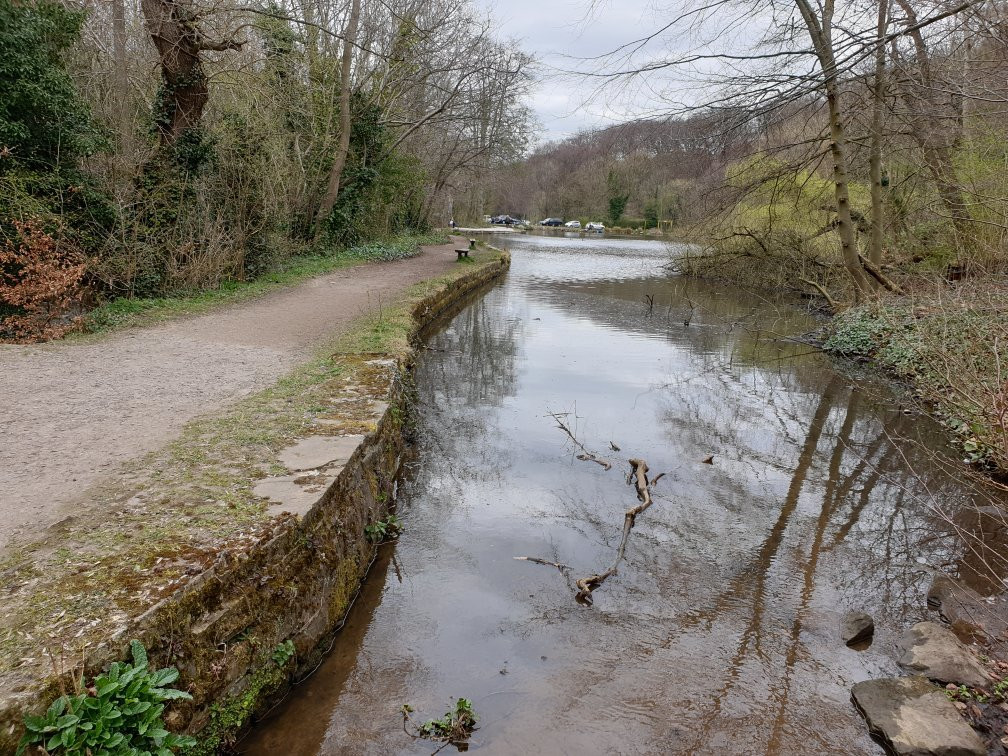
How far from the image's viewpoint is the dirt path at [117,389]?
12.0ft

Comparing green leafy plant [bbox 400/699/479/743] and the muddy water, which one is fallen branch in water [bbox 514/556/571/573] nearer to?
the muddy water

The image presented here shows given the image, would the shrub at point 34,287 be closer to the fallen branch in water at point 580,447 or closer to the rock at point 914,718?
the fallen branch in water at point 580,447

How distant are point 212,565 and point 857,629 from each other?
3.76m

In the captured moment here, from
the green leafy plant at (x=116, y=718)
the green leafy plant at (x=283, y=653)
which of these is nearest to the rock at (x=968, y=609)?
the green leafy plant at (x=283, y=653)

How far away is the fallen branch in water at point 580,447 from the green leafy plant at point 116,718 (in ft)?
14.9

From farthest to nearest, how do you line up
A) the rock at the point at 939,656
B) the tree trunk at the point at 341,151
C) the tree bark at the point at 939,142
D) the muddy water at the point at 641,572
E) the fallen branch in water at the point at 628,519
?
the tree trunk at the point at 341,151 → the tree bark at the point at 939,142 → the fallen branch in water at the point at 628,519 → the rock at the point at 939,656 → the muddy water at the point at 641,572

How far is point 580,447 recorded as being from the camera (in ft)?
22.5

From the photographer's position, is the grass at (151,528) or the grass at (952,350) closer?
the grass at (151,528)

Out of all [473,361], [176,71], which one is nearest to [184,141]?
[176,71]

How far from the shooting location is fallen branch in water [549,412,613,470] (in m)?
6.46

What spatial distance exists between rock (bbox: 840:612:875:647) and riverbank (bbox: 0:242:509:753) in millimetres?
3129

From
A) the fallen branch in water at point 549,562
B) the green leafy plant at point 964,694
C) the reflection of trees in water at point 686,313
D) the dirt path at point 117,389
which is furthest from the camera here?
the reflection of trees in water at point 686,313

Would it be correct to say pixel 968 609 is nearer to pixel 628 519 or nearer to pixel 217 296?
pixel 628 519

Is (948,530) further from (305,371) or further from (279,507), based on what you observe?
(305,371)
